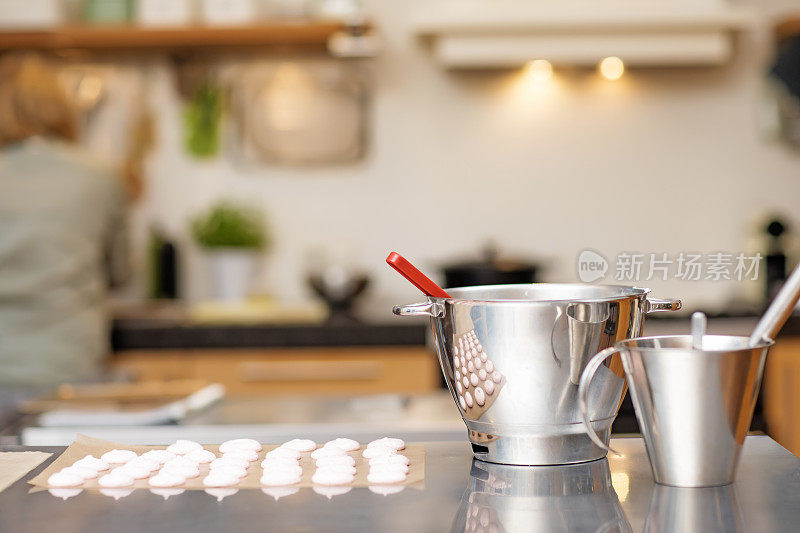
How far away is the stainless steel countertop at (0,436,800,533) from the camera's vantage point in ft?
2.31

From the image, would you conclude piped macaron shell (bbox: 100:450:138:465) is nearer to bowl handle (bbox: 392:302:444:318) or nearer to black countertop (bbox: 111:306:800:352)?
bowl handle (bbox: 392:302:444:318)

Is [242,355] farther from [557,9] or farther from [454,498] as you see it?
[454,498]

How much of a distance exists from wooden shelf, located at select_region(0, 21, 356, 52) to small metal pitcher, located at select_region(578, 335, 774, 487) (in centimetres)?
257

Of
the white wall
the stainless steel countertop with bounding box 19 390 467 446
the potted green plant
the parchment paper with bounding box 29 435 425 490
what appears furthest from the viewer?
the white wall

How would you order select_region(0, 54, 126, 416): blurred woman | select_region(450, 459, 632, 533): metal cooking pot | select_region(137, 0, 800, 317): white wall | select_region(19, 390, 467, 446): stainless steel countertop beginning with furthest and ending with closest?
select_region(137, 0, 800, 317): white wall, select_region(0, 54, 126, 416): blurred woman, select_region(19, 390, 467, 446): stainless steel countertop, select_region(450, 459, 632, 533): metal cooking pot

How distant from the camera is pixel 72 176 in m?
2.71

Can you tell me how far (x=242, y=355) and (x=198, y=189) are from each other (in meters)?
0.82

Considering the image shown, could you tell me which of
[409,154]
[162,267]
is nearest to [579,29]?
[409,154]

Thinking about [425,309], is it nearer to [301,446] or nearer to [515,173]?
[301,446]

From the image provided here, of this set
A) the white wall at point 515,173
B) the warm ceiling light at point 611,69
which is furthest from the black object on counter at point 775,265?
the warm ceiling light at point 611,69

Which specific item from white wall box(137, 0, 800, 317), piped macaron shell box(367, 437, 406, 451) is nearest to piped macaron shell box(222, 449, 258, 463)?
piped macaron shell box(367, 437, 406, 451)

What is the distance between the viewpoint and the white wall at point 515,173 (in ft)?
11.4

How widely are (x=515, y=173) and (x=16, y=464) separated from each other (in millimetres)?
2766

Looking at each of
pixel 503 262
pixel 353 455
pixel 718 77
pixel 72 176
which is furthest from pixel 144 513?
pixel 718 77
